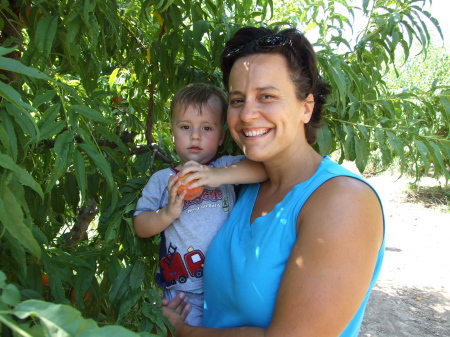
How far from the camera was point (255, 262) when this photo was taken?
130cm

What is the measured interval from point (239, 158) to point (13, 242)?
0.95 meters

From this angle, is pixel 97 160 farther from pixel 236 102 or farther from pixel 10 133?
pixel 236 102

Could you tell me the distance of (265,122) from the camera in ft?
4.70

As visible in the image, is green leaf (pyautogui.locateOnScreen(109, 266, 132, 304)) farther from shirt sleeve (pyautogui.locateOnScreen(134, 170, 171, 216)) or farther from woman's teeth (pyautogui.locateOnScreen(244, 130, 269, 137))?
woman's teeth (pyautogui.locateOnScreen(244, 130, 269, 137))

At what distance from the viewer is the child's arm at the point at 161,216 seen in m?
Result: 1.48

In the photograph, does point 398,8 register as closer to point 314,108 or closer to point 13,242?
point 314,108

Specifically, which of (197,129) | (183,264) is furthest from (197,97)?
(183,264)

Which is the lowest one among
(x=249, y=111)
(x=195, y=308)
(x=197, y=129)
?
(x=195, y=308)

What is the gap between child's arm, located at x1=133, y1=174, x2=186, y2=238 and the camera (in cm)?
148

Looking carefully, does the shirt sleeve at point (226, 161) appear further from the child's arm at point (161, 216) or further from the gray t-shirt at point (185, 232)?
the child's arm at point (161, 216)

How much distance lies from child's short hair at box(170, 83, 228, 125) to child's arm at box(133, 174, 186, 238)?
1.15 ft

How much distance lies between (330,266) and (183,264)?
65cm

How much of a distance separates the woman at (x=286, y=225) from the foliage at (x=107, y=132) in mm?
199

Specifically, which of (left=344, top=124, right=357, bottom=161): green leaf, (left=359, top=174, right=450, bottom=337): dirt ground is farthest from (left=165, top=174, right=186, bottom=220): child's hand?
(left=359, top=174, right=450, bottom=337): dirt ground
